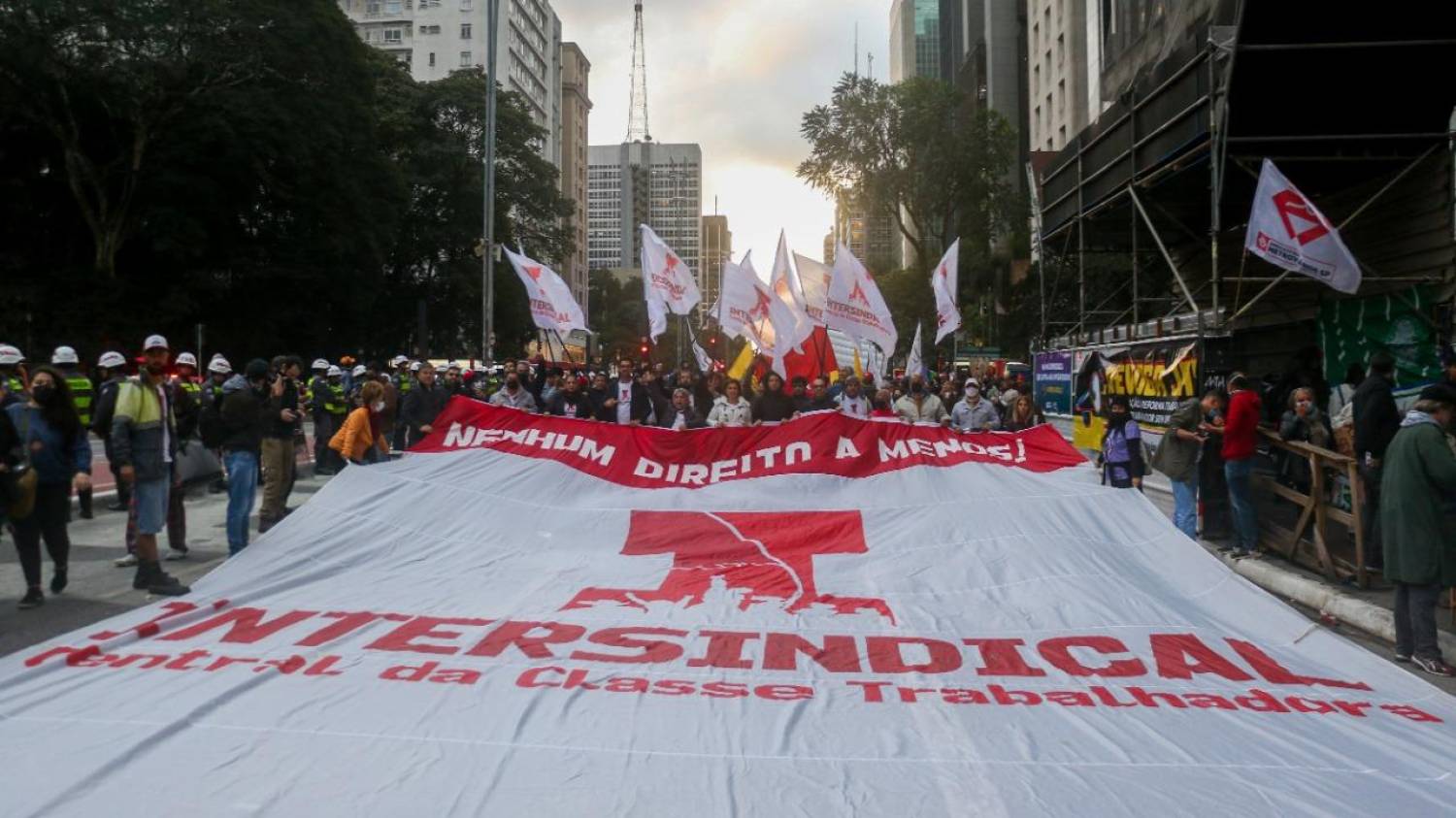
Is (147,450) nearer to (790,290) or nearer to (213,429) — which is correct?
(213,429)

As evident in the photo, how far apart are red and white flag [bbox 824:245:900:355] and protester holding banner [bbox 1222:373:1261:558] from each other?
6716mm

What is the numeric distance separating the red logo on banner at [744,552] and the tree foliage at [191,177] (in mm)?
23308

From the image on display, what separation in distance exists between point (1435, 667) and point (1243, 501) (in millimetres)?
3951

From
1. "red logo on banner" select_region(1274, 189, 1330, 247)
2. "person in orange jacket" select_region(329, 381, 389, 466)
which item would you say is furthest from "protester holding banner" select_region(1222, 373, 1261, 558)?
"person in orange jacket" select_region(329, 381, 389, 466)

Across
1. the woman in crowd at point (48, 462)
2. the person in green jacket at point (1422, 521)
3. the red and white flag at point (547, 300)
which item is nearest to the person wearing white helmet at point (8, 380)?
the woman in crowd at point (48, 462)

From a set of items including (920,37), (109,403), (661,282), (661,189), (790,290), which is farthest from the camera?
(661,189)

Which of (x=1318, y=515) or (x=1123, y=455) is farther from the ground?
(x=1123, y=455)

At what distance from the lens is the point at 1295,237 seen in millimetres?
12031

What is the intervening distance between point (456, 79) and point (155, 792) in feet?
162

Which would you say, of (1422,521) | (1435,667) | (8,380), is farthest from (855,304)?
(8,380)

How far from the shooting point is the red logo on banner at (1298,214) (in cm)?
1198

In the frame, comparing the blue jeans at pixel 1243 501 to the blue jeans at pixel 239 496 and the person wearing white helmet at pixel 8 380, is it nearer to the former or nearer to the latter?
the blue jeans at pixel 239 496

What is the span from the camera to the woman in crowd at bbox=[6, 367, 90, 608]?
24.2ft

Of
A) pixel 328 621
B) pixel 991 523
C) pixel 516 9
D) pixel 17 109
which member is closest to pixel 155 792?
pixel 328 621
